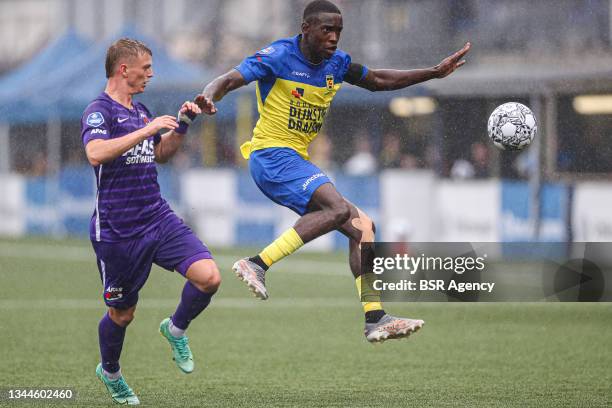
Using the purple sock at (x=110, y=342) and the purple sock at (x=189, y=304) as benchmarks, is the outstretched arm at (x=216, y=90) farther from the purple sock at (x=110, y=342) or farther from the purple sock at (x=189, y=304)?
the purple sock at (x=110, y=342)

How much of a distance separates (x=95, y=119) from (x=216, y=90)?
789 mm

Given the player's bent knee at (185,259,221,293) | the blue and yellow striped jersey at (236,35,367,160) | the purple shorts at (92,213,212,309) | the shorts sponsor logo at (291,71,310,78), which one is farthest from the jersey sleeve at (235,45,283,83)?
the player's bent knee at (185,259,221,293)

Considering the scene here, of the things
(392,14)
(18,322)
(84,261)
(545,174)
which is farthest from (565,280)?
(84,261)

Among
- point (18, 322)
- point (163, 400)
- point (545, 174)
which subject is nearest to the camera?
point (163, 400)

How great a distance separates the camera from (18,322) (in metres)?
12.3

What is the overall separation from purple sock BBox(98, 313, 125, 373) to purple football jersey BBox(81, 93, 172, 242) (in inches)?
24.4

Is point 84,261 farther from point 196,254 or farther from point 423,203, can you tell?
point 196,254

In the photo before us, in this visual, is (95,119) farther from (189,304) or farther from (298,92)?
(298,92)

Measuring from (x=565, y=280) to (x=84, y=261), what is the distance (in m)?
9.00

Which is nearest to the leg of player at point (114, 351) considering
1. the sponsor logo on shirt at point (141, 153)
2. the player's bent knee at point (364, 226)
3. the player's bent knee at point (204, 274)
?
the player's bent knee at point (204, 274)

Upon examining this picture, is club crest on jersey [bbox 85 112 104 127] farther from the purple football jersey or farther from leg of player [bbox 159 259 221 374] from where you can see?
leg of player [bbox 159 259 221 374]

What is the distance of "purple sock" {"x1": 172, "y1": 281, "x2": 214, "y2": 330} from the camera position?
311 inches

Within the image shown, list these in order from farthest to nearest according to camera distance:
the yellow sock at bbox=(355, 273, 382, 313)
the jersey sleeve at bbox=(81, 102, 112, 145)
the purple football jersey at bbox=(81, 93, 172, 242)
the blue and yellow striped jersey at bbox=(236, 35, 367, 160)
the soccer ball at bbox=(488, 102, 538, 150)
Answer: the soccer ball at bbox=(488, 102, 538, 150) → the blue and yellow striped jersey at bbox=(236, 35, 367, 160) → the yellow sock at bbox=(355, 273, 382, 313) → the purple football jersey at bbox=(81, 93, 172, 242) → the jersey sleeve at bbox=(81, 102, 112, 145)

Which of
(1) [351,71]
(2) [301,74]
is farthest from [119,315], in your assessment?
(1) [351,71]
